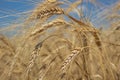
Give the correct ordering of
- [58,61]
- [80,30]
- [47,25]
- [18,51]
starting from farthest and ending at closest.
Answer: [58,61], [18,51], [47,25], [80,30]

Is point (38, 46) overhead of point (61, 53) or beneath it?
overhead

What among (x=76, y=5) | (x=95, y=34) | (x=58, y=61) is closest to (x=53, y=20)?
(x=76, y=5)

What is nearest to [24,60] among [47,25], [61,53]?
[61,53]

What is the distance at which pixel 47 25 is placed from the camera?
2.00m

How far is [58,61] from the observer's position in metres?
2.45

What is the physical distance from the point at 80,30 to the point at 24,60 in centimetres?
107

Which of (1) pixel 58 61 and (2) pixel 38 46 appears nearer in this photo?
(2) pixel 38 46

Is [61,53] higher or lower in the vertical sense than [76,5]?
lower

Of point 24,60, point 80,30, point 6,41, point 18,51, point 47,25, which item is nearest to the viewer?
point 80,30

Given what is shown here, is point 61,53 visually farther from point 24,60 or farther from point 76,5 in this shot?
point 76,5

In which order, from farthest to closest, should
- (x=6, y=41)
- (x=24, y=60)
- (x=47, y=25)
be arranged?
(x=6, y=41), (x=24, y=60), (x=47, y=25)

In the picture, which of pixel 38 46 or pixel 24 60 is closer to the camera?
pixel 38 46

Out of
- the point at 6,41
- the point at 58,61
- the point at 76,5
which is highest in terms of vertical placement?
the point at 76,5

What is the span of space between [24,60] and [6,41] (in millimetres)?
451
